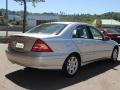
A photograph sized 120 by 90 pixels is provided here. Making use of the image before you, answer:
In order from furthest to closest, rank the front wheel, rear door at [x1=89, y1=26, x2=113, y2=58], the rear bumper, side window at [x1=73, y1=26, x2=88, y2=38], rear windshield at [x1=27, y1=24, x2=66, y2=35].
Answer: rear door at [x1=89, y1=26, x2=113, y2=58], side window at [x1=73, y1=26, x2=88, y2=38], rear windshield at [x1=27, y1=24, x2=66, y2=35], the front wheel, the rear bumper

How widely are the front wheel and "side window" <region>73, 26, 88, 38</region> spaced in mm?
636

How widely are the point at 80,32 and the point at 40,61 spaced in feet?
6.48

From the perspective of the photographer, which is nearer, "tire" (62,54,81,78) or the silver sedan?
the silver sedan

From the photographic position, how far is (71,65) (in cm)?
796

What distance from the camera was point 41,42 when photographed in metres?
7.18

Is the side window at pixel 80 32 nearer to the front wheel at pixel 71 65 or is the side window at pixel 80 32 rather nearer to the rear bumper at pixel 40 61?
the front wheel at pixel 71 65

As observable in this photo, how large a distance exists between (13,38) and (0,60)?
292 cm

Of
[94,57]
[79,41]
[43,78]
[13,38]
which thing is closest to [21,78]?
[43,78]

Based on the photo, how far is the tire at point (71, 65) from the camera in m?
7.76

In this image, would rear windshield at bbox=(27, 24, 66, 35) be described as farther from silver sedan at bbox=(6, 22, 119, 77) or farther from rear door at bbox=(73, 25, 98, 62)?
rear door at bbox=(73, 25, 98, 62)

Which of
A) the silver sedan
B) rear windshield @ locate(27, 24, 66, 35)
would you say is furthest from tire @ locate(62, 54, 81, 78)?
rear windshield @ locate(27, 24, 66, 35)

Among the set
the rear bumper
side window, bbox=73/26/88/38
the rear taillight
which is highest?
side window, bbox=73/26/88/38

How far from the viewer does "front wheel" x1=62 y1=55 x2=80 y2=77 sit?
7.75 m

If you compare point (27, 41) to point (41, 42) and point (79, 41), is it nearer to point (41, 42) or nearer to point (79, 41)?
point (41, 42)
